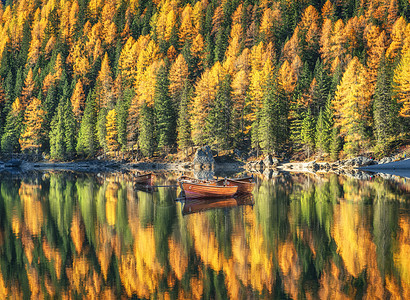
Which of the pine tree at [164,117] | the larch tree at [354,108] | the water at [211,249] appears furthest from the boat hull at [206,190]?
the pine tree at [164,117]

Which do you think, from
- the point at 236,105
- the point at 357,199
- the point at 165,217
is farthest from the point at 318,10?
the point at 165,217

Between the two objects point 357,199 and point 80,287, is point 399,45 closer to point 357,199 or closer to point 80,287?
point 357,199

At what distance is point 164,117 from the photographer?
9119 centimetres

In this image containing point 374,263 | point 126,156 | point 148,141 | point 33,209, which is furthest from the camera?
point 126,156

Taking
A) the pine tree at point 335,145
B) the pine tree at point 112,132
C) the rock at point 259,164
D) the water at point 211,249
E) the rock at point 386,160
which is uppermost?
the pine tree at point 112,132

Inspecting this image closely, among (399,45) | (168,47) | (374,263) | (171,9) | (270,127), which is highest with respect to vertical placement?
(171,9)

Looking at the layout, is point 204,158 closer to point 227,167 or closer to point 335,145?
point 227,167

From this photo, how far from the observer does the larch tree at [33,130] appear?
10575 cm

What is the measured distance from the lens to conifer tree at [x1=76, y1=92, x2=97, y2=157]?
98000 millimetres

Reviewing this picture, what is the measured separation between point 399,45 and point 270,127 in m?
31.8

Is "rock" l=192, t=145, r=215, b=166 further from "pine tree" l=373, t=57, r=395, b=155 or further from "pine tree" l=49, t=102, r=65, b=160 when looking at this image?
"pine tree" l=49, t=102, r=65, b=160

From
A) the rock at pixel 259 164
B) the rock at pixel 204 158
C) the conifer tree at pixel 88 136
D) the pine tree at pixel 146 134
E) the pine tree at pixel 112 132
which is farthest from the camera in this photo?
the conifer tree at pixel 88 136

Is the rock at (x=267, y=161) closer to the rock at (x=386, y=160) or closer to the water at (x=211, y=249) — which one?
the rock at (x=386, y=160)

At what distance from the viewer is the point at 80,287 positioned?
14.0 metres
